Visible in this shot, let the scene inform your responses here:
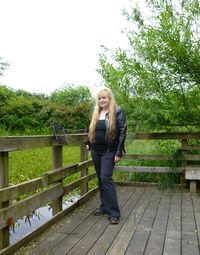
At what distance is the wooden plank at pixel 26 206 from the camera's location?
3488mm

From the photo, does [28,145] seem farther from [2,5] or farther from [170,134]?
[2,5]

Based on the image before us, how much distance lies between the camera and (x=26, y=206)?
12.8 feet

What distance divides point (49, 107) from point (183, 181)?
15.8 metres

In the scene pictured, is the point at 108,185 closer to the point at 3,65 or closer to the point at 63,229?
the point at 63,229

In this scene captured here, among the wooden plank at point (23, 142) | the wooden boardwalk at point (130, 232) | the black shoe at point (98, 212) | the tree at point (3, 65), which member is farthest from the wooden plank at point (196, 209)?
the tree at point (3, 65)

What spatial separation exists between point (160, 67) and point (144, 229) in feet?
10.4

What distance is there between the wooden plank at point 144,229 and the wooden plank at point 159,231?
0.05 metres

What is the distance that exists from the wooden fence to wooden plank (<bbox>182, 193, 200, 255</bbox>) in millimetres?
1224

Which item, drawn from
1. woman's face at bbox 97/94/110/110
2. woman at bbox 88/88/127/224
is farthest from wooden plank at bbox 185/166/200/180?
woman's face at bbox 97/94/110/110

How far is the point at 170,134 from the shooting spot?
23.1 ft

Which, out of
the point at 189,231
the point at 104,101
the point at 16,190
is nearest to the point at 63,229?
the point at 16,190

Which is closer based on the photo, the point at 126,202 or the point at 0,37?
the point at 126,202

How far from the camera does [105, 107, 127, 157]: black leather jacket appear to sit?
4.74 meters

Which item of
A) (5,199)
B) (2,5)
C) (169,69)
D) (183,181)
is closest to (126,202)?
(183,181)
